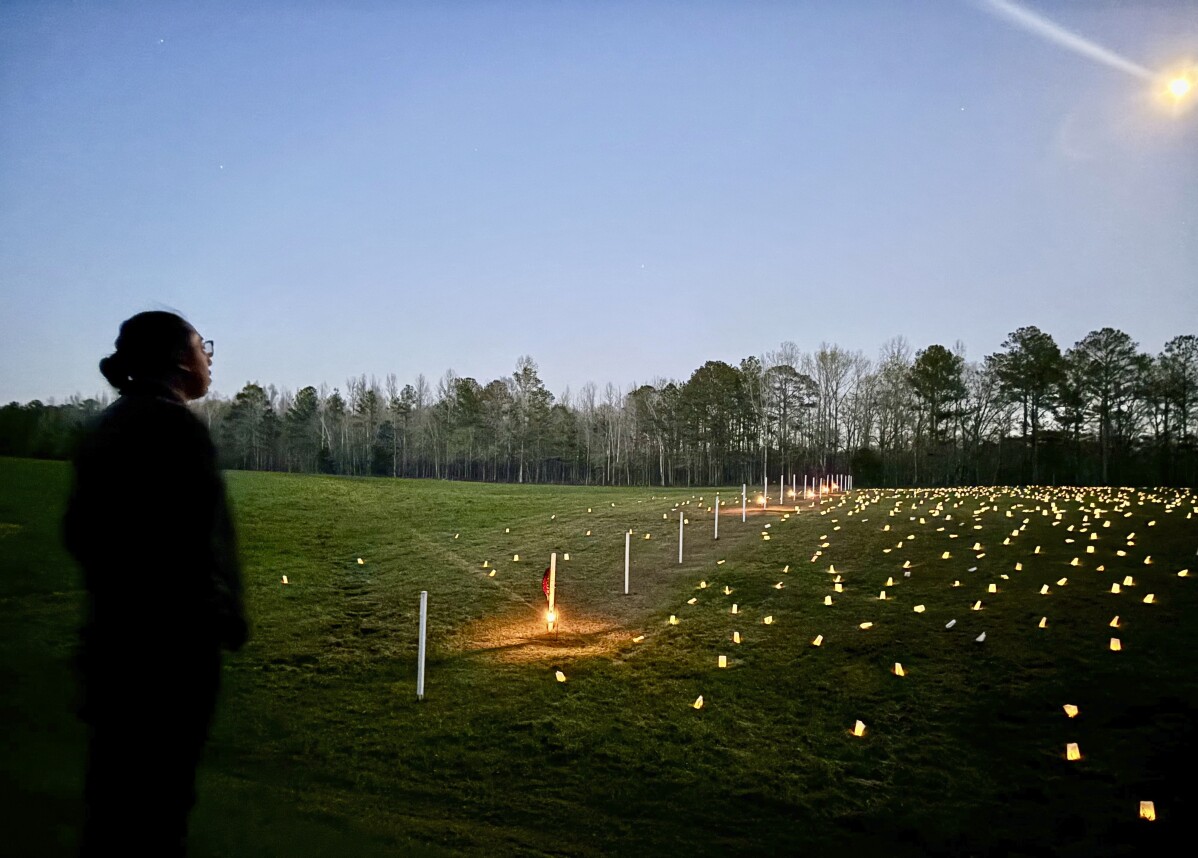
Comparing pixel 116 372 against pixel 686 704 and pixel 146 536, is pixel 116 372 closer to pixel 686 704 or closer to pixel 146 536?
pixel 146 536

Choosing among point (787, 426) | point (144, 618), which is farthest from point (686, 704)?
point (787, 426)

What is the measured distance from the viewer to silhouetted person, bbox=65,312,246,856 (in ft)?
8.19

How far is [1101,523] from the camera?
61.3 feet

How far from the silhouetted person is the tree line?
4946 centimetres

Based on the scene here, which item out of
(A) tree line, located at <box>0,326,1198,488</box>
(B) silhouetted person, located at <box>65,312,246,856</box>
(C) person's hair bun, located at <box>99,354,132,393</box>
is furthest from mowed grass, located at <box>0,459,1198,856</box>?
(A) tree line, located at <box>0,326,1198,488</box>

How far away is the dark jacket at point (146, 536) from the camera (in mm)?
2500

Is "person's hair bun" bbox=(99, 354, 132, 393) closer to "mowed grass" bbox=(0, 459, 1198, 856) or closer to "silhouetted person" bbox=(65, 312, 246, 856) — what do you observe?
"silhouetted person" bbox=(65, 312, 246, 856)

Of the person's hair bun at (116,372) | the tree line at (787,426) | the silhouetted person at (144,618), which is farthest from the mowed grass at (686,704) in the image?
the tree line at (787,426)

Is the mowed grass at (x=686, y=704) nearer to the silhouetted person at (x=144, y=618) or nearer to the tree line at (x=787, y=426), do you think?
the silhouetted person at (x=144, y=618)

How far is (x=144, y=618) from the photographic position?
2.49m

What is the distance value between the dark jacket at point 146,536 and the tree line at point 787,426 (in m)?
49.4

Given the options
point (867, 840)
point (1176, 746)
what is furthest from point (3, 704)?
point (1176, 746)

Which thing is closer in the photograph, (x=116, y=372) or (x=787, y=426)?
(x=116, y=372)

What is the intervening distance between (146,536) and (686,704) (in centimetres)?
748
